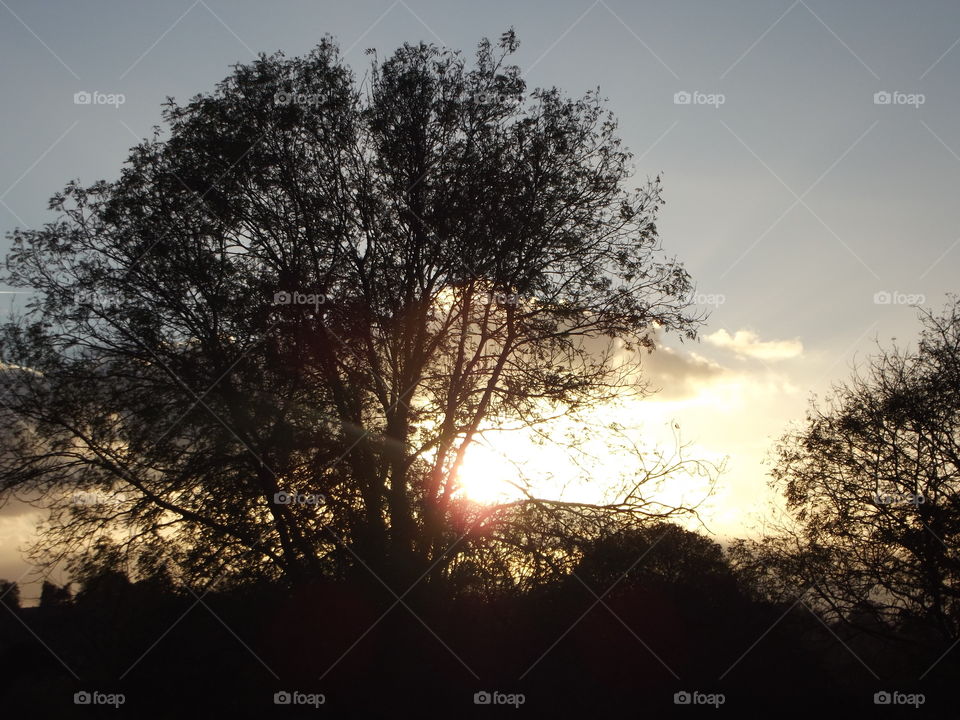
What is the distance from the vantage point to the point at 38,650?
13961 millimetres

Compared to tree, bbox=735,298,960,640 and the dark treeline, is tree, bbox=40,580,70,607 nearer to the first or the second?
the dark treeline

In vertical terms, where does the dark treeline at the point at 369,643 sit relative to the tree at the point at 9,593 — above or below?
below

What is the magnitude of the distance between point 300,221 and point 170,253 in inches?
Result: 97.1

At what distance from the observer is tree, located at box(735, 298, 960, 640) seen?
1708cm

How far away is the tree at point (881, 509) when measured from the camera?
17.1 metres

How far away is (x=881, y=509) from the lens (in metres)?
18.0

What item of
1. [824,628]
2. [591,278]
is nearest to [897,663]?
[824,628]

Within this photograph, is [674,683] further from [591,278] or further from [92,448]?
[92,448]

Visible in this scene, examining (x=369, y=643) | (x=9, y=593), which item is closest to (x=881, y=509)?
(x=369, y=643)

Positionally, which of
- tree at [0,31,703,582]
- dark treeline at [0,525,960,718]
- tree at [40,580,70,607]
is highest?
tree at [0,31,703,582]

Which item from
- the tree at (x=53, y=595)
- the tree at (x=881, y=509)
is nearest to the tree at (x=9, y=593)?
the tree at (x=53, y=595)

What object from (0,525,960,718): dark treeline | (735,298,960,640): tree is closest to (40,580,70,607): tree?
(0,525,960,718): dark treeline

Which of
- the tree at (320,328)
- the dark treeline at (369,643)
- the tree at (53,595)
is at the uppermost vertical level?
the tree at (320,328)

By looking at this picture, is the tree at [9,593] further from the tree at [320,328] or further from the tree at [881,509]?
the tree at [881,509]
